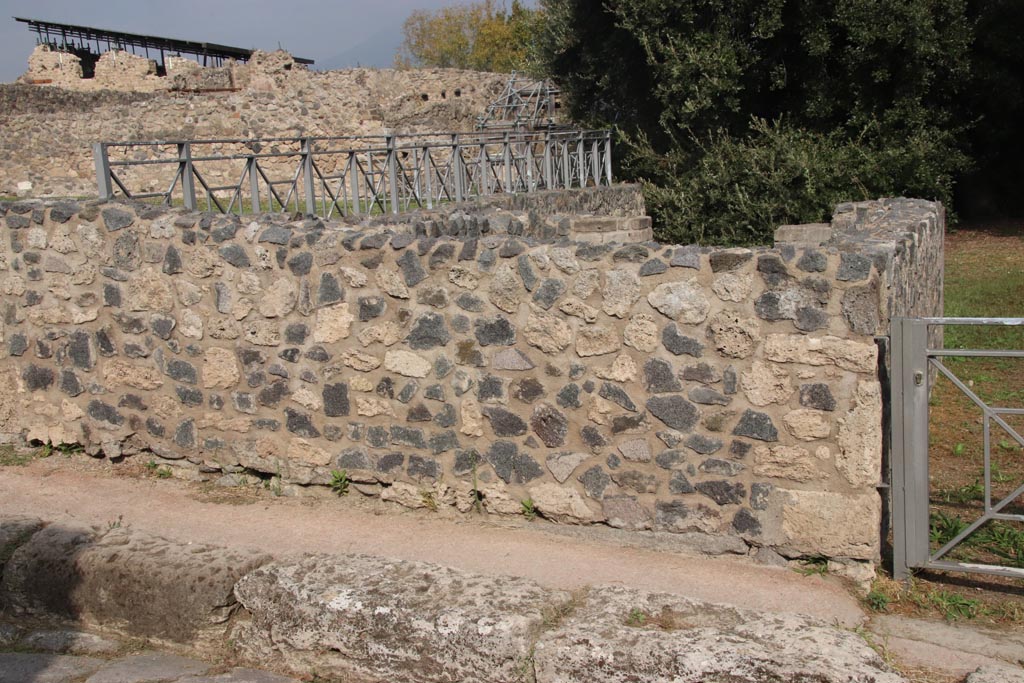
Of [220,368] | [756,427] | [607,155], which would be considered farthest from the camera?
[607,155]

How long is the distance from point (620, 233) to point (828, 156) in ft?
20.8

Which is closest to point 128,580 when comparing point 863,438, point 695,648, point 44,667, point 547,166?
point 44,667

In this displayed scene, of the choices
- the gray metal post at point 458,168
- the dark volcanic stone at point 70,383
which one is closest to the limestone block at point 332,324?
the dark volcanic stone at point 70,383

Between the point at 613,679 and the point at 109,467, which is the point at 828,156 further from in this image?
the point at 613,679

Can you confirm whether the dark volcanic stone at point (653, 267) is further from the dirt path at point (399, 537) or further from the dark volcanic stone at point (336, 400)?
the dark volcanic stone at point (336, 400)

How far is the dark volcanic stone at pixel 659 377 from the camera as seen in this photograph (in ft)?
15.4

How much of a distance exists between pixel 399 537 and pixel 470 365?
954 mm

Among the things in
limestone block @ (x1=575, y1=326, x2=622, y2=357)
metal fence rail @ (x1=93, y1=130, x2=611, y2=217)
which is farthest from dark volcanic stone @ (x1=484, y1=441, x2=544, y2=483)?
metal fence rail @ (x1=93, y1=130, x2=611, y2=217)

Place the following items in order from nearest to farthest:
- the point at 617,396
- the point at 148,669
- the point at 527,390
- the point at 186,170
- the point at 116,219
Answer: the point at 148,669
the point at 617,396
the point at 527,390
the point at 116,219
the point at 186,170

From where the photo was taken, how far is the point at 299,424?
18.6 ft

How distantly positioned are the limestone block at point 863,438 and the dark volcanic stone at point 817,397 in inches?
3.5

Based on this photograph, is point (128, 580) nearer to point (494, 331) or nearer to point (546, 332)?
point (494, 331)

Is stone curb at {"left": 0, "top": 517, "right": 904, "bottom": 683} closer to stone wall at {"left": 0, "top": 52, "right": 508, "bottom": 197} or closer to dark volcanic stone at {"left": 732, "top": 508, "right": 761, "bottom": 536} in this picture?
dark volcanic stone at {"left": 732, "top": 508, "right": 761, "bottom": 536}

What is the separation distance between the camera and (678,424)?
4.72 m
